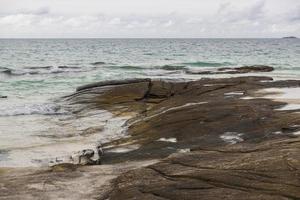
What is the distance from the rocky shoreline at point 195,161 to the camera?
790 cm

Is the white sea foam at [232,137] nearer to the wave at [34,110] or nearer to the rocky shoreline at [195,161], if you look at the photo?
the rocky shoreline at [195,161]

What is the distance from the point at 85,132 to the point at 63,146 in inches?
95.8

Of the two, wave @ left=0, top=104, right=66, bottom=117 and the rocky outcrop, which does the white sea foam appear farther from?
wave @ left=0, top=104, right=66, bottom=117

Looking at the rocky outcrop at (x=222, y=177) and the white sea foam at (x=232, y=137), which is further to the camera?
the white sea foam at (x=232, y=137)

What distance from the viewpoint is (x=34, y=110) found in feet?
84.5

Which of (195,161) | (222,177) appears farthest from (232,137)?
(222,177)

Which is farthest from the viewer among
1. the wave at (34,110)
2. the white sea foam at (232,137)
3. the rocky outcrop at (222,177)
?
the wave at (34,110)

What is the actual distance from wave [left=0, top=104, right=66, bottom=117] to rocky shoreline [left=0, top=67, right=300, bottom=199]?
611 centimetres

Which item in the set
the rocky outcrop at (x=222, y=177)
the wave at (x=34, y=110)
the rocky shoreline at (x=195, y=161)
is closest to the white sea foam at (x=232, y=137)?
the rocky shoreline at (x=195, y=161)

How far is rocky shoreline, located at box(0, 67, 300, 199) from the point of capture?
25.9ft

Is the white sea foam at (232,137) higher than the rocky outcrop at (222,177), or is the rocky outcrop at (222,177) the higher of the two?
the rocky outcrop at (222,177)

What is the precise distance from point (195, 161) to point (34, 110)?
1795cm

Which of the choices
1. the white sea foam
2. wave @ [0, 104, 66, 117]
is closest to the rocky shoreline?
the white sea foam

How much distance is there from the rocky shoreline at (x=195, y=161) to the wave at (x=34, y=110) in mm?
6108
